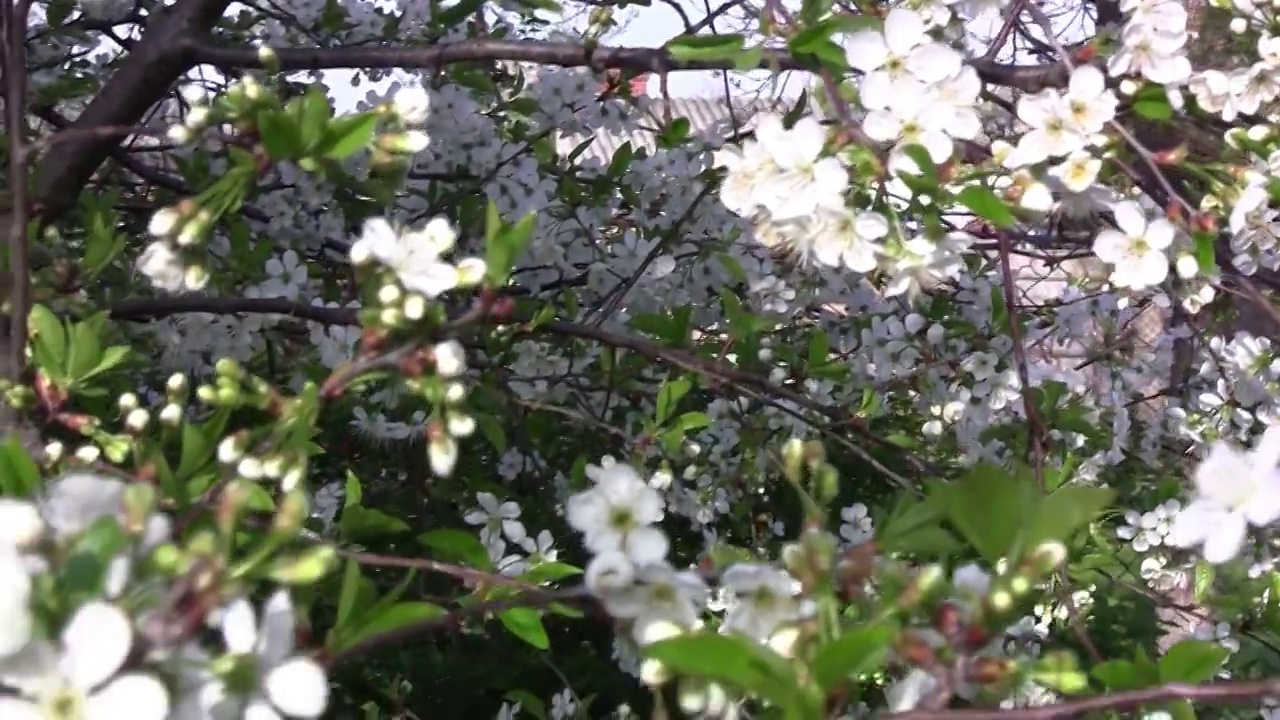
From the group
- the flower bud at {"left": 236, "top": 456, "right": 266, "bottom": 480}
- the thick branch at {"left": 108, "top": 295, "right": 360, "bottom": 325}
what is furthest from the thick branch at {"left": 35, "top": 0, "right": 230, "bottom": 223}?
the flower bud at {"left": 236, "top": 456, "right": 266, "bottom": 480}

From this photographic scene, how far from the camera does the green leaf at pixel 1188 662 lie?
0.75 meters

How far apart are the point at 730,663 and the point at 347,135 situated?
1.86 ft

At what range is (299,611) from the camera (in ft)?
2.41

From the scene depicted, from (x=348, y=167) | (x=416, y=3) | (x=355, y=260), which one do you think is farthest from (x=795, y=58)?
(x=416, y=3)

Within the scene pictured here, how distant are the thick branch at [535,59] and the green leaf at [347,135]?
14.0 inches

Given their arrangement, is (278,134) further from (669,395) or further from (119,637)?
(669,395)

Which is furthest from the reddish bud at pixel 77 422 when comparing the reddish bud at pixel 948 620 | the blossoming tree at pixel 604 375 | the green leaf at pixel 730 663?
the reddish bud at pixel 948 620

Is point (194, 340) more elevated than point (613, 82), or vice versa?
point (613, 82)

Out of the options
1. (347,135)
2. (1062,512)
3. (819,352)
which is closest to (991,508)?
(1062,512)

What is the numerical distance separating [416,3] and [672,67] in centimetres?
113

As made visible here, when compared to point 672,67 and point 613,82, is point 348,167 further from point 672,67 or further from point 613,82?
point 672,67

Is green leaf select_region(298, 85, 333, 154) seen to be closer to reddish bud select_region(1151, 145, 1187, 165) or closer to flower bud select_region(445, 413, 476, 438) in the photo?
flower bud select_region(445, 413, 476, 438)

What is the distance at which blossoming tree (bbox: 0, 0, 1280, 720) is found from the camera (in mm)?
637

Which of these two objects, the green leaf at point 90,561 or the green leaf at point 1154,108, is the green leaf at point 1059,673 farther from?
the green leaf at point 1154,108
